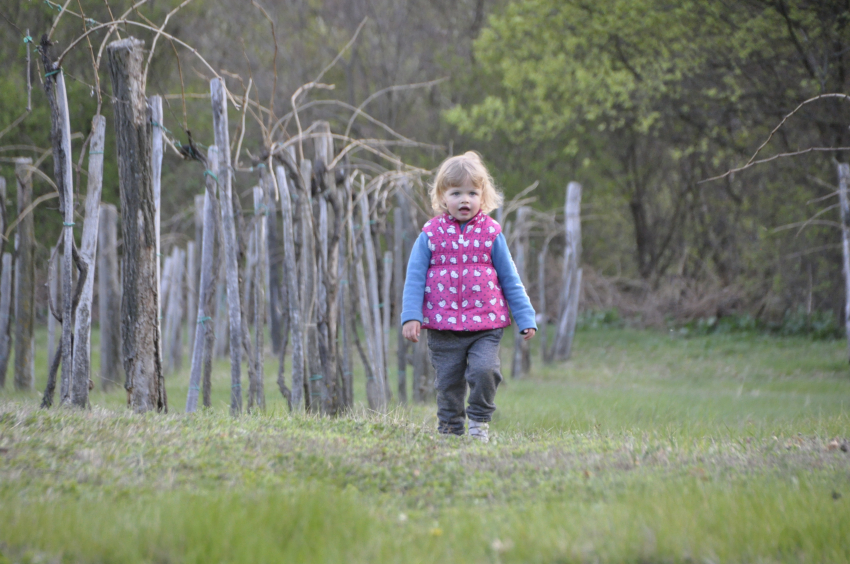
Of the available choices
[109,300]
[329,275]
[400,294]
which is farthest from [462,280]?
[109,300]

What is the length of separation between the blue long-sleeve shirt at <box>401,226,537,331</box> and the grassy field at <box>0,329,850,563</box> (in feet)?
2.01

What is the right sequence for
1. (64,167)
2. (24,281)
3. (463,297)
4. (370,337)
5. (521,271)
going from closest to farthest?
1. (64,167)
2. (463,297)
3. (370,337)
4. (24,281)
5. (521,271)

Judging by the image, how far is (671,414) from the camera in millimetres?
5594

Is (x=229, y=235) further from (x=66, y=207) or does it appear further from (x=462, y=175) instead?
(x=462, y=175)

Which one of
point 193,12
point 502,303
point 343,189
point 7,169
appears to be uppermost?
point 193,12

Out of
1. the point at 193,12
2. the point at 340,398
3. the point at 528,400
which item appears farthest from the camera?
the point at 193,12

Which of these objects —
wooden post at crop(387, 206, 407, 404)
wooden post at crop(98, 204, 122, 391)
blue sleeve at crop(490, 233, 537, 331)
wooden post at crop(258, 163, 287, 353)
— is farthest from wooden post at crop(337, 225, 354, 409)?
wooden post at crop(98, 204, 122, 391)

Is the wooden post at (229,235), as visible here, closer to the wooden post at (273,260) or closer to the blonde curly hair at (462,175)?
the wooden post at (273,260)

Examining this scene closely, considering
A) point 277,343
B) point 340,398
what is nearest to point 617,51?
point 277,343

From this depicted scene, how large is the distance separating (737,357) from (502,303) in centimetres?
838

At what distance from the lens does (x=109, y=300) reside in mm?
7336

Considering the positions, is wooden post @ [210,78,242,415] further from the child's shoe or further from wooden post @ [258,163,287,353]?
the child's shoe

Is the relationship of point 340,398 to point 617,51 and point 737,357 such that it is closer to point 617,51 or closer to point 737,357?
point 737,357

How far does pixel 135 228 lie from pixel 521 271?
5.93m
